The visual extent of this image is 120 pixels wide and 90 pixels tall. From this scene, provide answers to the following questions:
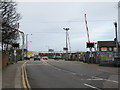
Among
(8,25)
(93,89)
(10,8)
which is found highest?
(10,8)

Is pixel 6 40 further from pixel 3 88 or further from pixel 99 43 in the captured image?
pixel 99 43

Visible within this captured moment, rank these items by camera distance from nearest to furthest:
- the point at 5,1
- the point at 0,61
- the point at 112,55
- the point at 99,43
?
1. the point at 0,61
2. the point at 5,1
3. the point at 112,55
4. the point at 99,43

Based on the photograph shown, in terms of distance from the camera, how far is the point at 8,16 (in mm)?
25969

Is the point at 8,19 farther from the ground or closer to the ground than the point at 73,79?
farther from the ground

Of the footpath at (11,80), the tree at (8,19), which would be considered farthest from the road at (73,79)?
the tree at (8,19)

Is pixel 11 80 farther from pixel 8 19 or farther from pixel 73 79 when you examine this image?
pixel 8 19

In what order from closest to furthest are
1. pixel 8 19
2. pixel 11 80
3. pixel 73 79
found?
1. pixel 11 80
2. pixel 73 79
3. pixel 8 19

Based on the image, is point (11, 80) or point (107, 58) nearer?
point (11, 80)

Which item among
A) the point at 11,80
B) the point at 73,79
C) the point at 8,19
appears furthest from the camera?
the point at 8,19

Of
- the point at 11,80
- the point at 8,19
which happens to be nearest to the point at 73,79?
the point at 11,80

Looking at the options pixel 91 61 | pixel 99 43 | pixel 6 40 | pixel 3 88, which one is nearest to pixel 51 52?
pixel 99 43

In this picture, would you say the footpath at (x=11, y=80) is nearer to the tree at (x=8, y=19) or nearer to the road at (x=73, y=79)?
the road at (x=73, y=79)

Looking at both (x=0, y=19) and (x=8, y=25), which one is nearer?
(x=0, y=19)

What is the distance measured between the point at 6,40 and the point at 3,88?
52.7 ft
